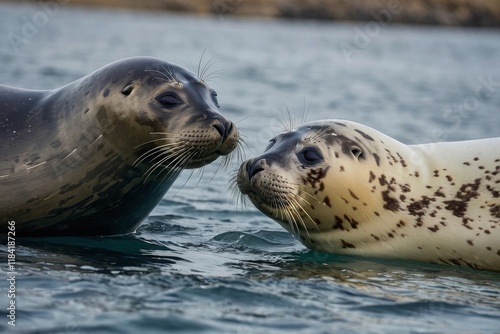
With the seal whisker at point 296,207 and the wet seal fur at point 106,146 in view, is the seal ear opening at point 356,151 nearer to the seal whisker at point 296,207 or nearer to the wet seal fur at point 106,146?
the seal whisker at point 296,207

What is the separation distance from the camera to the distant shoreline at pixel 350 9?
64.8 metres

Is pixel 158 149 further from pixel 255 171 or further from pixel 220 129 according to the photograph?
pixel 255 171

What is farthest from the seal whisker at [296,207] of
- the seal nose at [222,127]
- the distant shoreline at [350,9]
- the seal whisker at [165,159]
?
the distant shoreline at [350,9]

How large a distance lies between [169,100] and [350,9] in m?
63.6

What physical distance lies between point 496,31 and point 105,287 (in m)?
66.8

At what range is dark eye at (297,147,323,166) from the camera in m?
7.22

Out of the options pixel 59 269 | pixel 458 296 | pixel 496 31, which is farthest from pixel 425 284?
pixel 496 31

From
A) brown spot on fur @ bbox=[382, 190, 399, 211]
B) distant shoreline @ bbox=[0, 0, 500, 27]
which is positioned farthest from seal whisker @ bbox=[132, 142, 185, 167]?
distant shoreline @ bbox=[0, 0, 500, 27]

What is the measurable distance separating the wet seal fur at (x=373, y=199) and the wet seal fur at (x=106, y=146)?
0.57 m

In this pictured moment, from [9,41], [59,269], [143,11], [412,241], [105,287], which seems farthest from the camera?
[143,11]

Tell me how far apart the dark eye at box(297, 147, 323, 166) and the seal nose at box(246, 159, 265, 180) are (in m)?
0.34

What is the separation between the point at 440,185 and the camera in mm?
7352

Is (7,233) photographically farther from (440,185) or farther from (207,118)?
(440,185)

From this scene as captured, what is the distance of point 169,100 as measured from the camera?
6.85 metres
